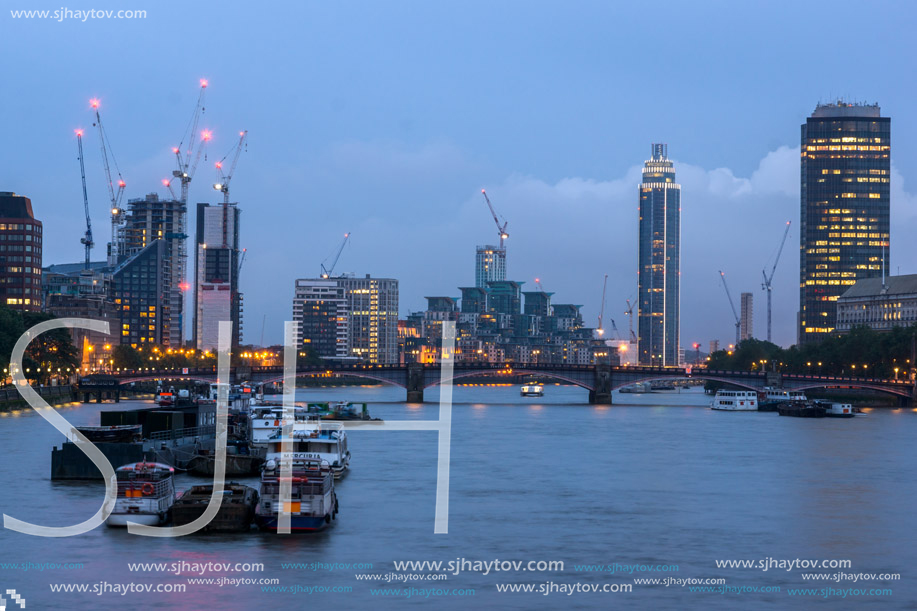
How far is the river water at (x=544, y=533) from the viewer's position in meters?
40.1

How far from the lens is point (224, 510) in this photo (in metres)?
48.1

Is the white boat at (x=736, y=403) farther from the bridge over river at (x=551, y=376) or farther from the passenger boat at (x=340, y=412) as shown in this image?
the passenger boat at (x=340, y=412)

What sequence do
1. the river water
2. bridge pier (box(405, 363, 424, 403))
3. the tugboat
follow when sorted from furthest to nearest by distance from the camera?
bridge pier (box(405, 363, 424, 403)), the tugboat, the river water

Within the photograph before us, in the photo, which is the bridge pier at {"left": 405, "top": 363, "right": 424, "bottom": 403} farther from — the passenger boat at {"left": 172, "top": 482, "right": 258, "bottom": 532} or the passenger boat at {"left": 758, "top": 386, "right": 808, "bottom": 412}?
the passenger boat at {"left": 172, "top": 482, "right": 258, "bottom": 532}

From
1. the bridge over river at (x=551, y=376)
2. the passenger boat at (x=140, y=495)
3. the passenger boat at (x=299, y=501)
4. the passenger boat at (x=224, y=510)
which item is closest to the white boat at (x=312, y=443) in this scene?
the passenger boat at (x=224, y=510)

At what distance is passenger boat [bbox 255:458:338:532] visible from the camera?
47781 mm

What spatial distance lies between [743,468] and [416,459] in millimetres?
20983

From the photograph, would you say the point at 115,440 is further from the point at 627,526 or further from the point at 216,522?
the point at 627,526

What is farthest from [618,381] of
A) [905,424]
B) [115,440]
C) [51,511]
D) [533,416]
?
[51,511]

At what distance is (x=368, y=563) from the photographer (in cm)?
4422

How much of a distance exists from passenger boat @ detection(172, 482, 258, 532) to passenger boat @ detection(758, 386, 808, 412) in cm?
11606

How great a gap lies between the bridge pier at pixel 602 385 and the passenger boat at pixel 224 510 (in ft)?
438

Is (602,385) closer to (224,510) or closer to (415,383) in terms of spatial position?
(415,383)

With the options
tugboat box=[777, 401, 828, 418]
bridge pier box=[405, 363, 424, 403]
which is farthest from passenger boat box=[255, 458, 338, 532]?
bridge pier box=[405, 363, 424, 403]
